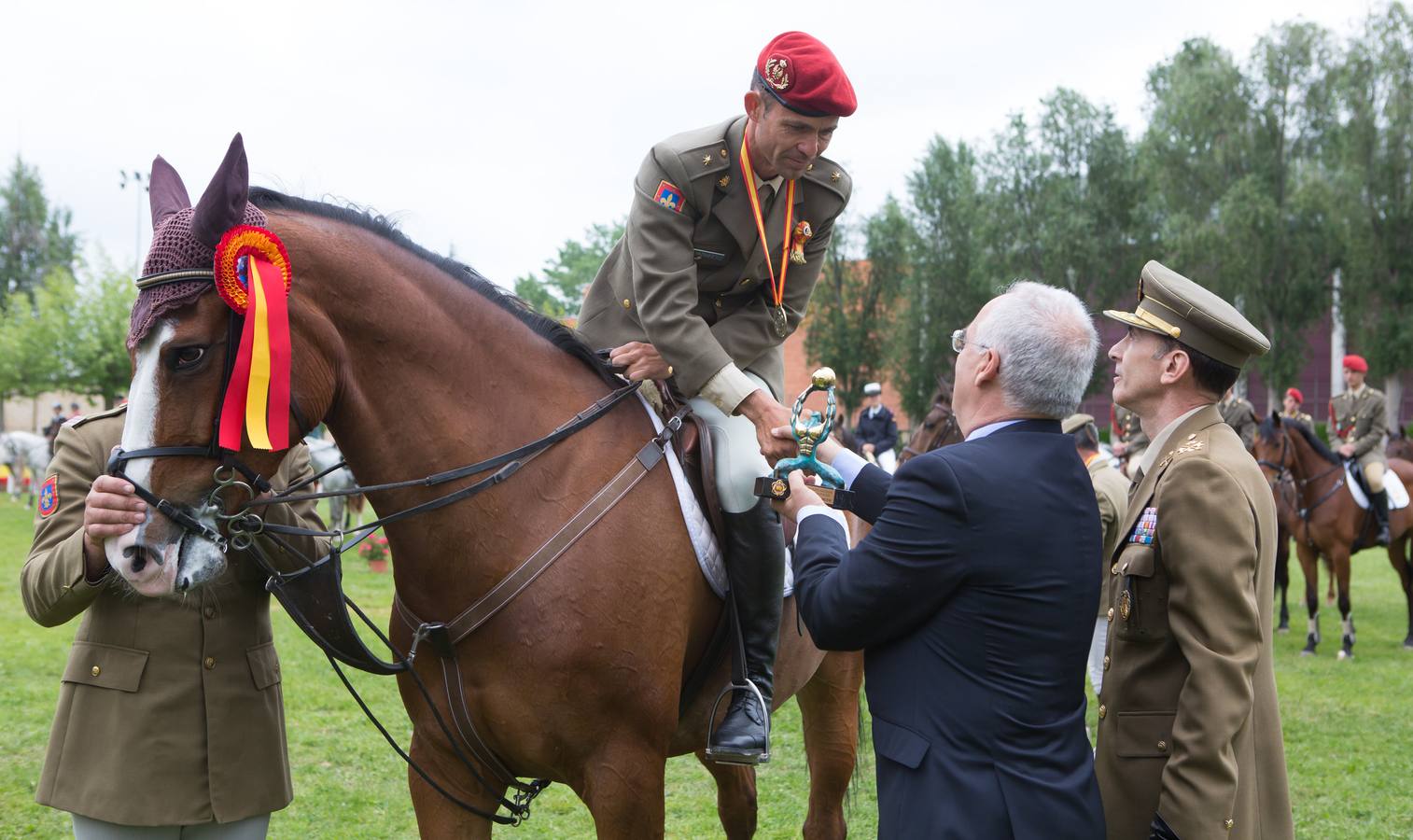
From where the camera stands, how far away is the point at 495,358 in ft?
10.3

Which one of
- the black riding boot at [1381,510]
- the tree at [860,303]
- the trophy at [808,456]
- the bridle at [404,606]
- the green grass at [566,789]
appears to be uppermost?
the tree at [860,303]

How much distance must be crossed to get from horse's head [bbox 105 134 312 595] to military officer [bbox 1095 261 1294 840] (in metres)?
2.28

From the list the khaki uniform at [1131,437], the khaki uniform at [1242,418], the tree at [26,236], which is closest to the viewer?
the khaki uniform at [1131,437]

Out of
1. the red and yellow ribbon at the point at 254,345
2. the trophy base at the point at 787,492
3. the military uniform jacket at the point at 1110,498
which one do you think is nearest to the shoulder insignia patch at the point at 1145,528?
the trophy base at the point at 787,492

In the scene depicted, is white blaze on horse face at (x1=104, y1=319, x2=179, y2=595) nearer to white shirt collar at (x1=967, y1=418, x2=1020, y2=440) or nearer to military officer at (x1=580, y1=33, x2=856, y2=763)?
military officer at (x1=580, y1=33, x2=856, y2=763)

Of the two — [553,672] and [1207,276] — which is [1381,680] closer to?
[553,672]

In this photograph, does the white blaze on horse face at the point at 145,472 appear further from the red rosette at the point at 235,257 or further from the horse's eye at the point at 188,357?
the red rosette at the point at 235,257

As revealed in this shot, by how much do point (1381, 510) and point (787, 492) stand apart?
37.8ft

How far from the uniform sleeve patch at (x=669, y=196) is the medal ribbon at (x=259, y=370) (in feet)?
4.06

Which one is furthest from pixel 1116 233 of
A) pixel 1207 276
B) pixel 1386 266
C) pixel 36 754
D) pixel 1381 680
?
pixel 36 754

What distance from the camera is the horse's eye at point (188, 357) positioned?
2.52 meters

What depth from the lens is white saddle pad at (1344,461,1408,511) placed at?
11820 millimetres

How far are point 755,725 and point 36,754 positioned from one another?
5693 mm

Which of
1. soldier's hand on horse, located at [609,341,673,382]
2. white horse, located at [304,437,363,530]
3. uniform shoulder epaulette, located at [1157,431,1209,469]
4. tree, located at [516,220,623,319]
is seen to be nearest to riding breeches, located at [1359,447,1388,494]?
uniform shoulder epaulette, located at [1157,431,1209,469]
